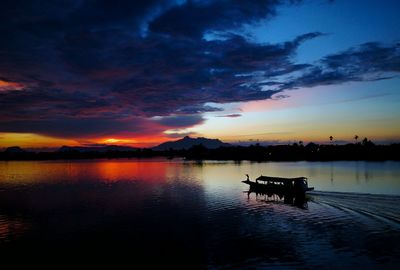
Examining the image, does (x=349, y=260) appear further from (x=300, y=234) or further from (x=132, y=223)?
(x=132, y=223)

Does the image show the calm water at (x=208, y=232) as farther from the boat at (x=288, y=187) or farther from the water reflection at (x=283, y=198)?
the boat at (x=288, y=187)

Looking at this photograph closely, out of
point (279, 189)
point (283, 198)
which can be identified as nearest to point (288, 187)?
point (279, 189)

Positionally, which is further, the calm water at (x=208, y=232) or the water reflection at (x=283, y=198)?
the water reflection at (x=283, y=198)

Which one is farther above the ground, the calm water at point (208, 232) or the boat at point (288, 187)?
the boat at point (288, 187)

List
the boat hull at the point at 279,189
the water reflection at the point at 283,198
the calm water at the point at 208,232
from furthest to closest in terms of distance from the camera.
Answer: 1. the boat hull at the point at 279,189
2. the water reflection at the point at 283,198
3. the calm water at the point at 208,232

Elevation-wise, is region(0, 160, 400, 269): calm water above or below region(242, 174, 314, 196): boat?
below

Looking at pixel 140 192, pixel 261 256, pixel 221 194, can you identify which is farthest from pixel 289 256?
pixel 140 192

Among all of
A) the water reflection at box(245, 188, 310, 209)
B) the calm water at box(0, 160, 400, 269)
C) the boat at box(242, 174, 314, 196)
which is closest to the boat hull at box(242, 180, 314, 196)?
the boat at box(242, 174, 314, 196)

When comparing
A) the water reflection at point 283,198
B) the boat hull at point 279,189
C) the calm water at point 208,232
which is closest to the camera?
the calm water at point 208,232

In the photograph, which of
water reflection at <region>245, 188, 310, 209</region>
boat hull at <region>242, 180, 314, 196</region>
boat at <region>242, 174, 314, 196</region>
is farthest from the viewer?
boat at <region>242, 174, 314, 196</region>

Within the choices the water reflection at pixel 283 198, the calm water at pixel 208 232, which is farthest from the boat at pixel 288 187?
the calm water at pixel 208 232

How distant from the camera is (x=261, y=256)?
2894 centimetres

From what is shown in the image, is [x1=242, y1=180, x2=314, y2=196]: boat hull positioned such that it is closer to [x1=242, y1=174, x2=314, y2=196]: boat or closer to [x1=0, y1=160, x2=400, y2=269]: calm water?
[x1=242, y1=174, x2=314, y2=196]: boat

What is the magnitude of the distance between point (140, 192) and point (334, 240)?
168 ft
